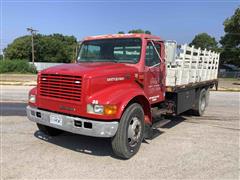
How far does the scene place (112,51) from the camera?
6.18m

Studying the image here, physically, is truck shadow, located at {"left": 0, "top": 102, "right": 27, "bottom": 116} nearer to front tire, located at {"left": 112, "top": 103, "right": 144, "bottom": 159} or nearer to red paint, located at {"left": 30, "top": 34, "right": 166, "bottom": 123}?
red paint, located at {"left": 30, "top": 34, "right": 166, "bottom": 123}

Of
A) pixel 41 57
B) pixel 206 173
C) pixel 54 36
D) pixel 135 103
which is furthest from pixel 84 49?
pixel 54 36

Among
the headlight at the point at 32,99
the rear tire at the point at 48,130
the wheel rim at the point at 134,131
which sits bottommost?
the rear tire at the point at 48,130

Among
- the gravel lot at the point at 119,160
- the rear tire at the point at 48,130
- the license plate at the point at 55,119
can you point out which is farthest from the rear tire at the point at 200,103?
the license plate at the point at 55,119

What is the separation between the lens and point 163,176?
4.44 meters

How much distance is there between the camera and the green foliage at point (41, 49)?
3066 inches

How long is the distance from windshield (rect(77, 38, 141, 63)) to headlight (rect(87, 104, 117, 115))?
1.54 m

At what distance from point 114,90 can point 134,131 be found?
34.9 inches

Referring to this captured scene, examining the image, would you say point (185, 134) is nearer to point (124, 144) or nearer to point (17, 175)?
point (124, 144)

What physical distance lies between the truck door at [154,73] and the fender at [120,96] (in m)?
0.52

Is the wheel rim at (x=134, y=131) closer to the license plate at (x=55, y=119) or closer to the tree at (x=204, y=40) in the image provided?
the license plate at (x=55, y=119)

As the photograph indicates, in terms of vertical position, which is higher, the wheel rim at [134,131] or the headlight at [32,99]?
the headlight at [32,99]

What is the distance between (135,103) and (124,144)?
A: 818mm

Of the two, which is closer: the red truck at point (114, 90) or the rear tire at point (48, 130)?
the red truck at point (114, 90)
